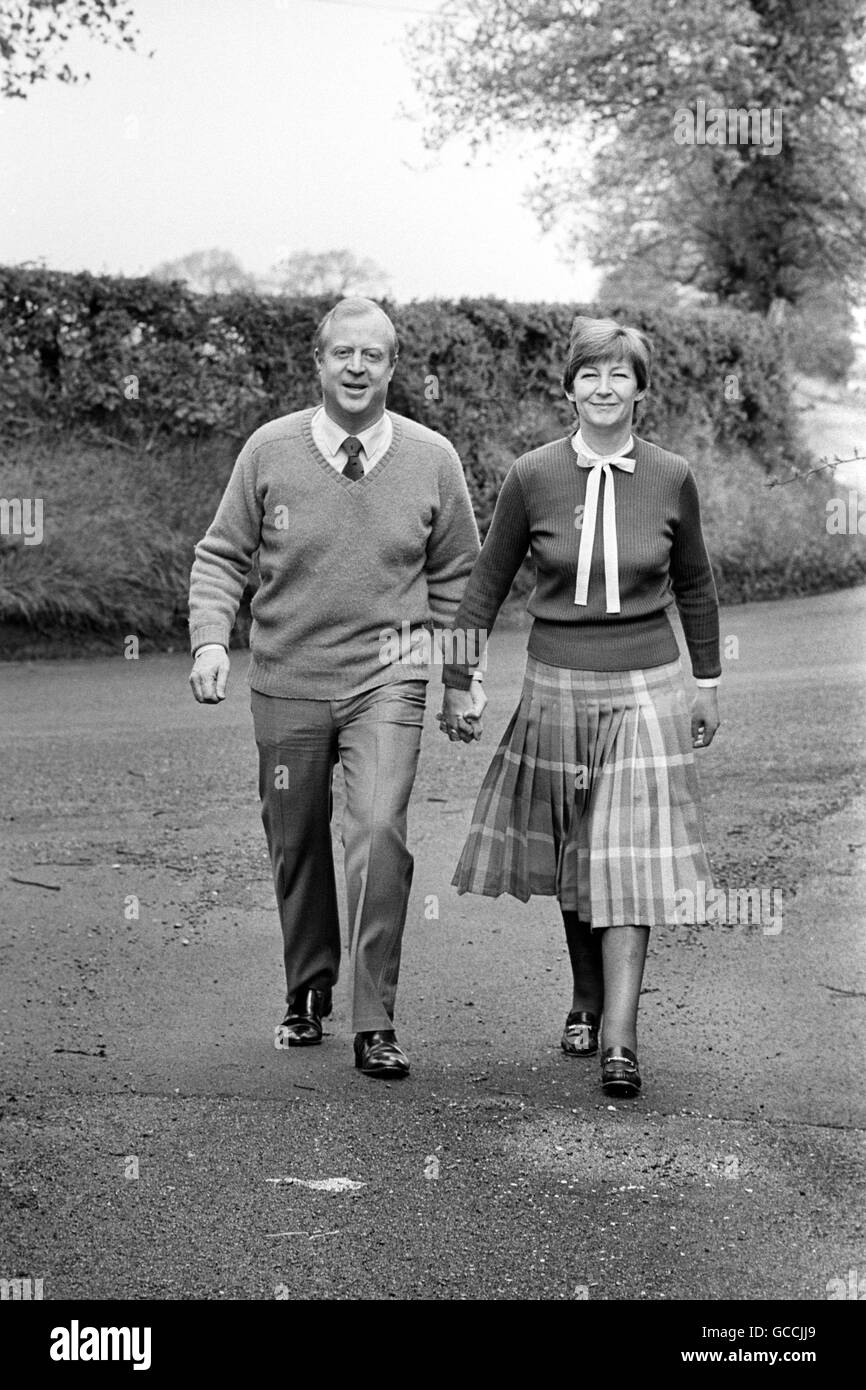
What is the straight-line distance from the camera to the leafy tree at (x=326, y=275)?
16750mm

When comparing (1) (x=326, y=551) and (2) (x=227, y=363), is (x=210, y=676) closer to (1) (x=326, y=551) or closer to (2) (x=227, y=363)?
(1) (x=326, y=551)

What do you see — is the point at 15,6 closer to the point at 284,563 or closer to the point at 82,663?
the point at 82,663

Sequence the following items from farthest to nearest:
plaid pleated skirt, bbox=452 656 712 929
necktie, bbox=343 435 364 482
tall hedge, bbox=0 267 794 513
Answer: tall hedge, bbox=0 267 794 513 < necktie, bbox=343 435 364 482 < plaid pleated skirt, bbox=452 656 712 929

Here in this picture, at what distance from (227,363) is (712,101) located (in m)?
12.1

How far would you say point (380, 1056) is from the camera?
203 inches

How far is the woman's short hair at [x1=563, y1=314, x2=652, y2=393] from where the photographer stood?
5020 millimetres

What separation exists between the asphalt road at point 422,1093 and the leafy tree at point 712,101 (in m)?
17.9

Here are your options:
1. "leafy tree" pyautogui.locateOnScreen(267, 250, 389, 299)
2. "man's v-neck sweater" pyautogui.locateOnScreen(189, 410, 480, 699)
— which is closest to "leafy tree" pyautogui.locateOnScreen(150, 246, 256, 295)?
"leafy tree" pyautogui.locateOnScreen(267, 250, 389, 299)

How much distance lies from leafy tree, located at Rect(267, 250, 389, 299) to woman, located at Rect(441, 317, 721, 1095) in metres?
11.3

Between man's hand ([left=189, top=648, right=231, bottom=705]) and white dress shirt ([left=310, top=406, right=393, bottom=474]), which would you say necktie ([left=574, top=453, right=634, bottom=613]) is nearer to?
white dress shirt ([left=310, top=406, right=393, bottom=474])

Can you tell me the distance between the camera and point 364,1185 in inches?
173

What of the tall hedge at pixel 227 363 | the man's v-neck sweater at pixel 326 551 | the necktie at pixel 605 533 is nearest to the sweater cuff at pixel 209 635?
the man's v-neck sweater at pixel 326 551

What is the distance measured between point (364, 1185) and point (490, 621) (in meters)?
1.64

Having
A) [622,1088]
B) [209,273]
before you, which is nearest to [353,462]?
[622,1088]
